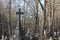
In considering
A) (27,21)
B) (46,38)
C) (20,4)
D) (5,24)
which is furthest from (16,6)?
(46,38)

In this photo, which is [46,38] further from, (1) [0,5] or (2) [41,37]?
(1) [0,5]

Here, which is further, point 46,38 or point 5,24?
point 5,24

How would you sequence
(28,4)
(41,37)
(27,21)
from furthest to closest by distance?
(27,21), (28,4), (41,37)

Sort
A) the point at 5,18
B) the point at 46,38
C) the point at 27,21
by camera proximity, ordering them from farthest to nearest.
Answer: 1. the point at 27,21
2. the point at 5,18
3. the point at 46,38

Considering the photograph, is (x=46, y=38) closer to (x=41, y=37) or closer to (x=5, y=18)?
(x=41, y=37)

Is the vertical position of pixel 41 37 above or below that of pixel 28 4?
below

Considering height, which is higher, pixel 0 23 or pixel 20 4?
pixel 20 4

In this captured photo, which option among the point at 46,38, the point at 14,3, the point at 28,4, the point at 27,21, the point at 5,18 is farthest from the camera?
the point at 27,21

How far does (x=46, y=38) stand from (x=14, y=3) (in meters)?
11.6

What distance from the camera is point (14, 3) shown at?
104 ft

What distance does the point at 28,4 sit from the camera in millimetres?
29156

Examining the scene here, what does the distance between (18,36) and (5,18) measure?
55.3 ft

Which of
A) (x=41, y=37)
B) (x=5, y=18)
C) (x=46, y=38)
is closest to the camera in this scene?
(x=41, y=37)

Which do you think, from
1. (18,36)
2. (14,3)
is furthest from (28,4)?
(18,36)
